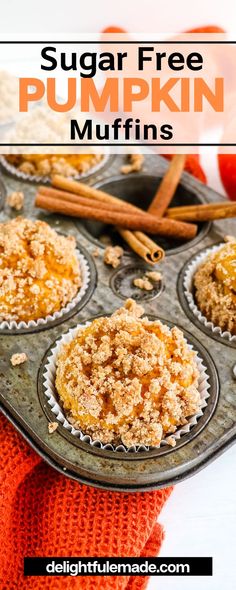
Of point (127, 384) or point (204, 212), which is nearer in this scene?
point (127, 384)

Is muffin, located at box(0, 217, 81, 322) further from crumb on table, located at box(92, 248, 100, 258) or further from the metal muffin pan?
crumb on table, located at box(92, 248, 100, 258)

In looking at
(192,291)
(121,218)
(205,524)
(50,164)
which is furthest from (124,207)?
(205,524)

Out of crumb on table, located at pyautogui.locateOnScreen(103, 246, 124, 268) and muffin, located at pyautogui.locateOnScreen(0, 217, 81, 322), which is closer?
muffin, located at pyautogui.locateOnScreen(0, 217, 81, 322)

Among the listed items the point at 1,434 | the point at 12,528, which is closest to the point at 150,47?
the point at 1,434

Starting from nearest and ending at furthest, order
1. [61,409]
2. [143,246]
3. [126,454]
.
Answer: [126,454] < [61,409] < [143,246]

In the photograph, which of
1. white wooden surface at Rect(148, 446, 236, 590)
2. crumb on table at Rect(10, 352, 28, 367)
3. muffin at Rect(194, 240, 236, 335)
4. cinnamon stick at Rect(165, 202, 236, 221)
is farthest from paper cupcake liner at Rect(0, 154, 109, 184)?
white wooden surface at Rect(148, 446, 236, 590)

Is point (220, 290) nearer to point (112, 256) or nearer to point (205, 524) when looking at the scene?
point (112, 256)

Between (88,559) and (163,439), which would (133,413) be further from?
(88,559)
